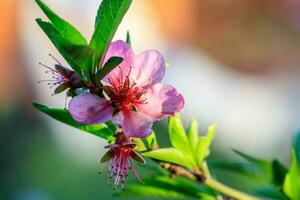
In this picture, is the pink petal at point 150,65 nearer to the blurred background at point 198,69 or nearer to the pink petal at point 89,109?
the pink petal at point 89,109

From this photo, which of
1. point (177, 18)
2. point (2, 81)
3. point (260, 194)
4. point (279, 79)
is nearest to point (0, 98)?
point (2, 81)

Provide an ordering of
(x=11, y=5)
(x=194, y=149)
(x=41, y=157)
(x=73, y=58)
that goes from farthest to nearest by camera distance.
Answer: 1. (x=11, y=5)
2. (x=41, y=157)
3. (x=194, y=149)
4. (x=73, y=58)

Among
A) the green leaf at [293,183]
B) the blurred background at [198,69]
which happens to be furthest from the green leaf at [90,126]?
the blurred background at [198,69]

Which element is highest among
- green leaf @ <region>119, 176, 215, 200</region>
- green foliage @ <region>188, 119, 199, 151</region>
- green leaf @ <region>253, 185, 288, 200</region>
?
green foliage @ <region>188, 119, 199, 151</region>

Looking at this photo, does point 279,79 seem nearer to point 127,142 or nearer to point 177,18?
point 177,18

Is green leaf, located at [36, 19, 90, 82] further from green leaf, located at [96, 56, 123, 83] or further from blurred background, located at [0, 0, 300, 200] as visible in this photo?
blurred background, located at [0, 0, 300, 200]

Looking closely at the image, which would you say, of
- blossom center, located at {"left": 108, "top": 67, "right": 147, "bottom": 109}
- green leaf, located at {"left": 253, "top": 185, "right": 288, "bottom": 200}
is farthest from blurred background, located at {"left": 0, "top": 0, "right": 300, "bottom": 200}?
blossom center, located at {"left": 108, "top": 67, "right": 147, "bottom": 109}
